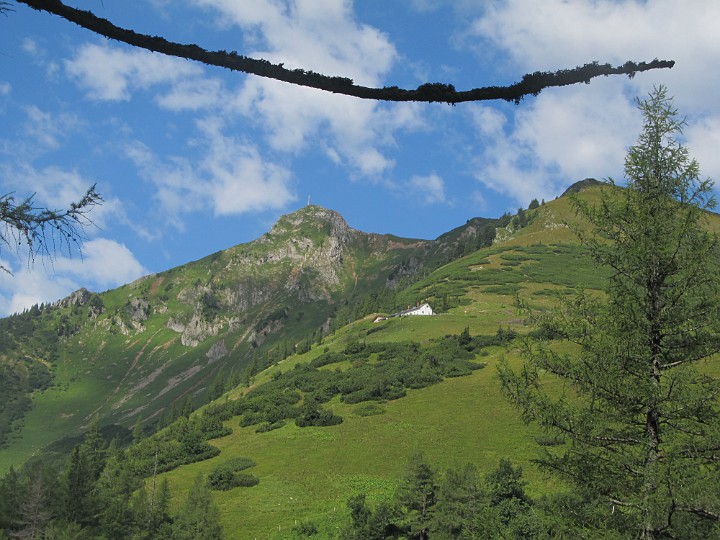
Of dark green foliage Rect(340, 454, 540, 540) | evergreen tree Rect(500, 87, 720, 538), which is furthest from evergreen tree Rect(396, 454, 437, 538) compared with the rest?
evergreen tree Rect(500, 87, 720, 538)

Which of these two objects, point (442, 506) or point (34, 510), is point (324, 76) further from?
A: point (34, 510)

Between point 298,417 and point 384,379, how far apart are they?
1541 centimetres

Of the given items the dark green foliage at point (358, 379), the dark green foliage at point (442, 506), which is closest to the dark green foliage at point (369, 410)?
the dark green foliage at point (358, 379)

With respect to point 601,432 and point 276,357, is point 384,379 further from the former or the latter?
point 276,357

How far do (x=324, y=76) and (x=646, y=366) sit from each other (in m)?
12.3

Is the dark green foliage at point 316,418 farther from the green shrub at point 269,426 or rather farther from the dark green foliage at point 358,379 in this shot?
the green shrub at point 269,426

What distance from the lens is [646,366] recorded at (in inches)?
516

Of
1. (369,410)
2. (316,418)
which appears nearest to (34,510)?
(316,418)

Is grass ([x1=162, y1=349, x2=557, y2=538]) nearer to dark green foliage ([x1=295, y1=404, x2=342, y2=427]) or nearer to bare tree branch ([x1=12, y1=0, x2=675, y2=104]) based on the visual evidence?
dark green foliage ([x1=295, y1=404, x2=342, y2=427])

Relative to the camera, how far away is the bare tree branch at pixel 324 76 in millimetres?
3582

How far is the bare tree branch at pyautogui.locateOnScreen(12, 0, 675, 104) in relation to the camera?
3.58 meters

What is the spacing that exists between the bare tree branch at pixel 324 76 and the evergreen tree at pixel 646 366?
34.0ft

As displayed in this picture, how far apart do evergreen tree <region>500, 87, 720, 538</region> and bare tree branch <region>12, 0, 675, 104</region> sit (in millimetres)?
10370

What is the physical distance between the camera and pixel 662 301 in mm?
13250
